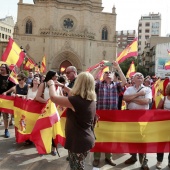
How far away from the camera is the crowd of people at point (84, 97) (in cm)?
336

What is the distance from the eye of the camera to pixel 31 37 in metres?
40.9

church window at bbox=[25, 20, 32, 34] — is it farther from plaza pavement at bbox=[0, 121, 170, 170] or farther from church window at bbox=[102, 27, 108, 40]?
plaza pavement at bbox=[0, 121, 170, 170]

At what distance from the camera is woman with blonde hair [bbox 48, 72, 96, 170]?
10.9 feet

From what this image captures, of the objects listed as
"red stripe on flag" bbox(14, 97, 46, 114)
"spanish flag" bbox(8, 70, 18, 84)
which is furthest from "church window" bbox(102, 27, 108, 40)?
"red stripe on flag" bbox(14, 97, 46, 114)

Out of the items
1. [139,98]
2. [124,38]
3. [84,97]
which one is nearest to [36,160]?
[139,98]

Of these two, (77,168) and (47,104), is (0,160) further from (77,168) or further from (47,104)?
(77,168)

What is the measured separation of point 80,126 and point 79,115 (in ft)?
Result: 0.50

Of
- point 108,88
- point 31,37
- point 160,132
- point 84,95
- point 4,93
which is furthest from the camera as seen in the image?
point 31,37

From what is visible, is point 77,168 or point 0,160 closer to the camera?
point 77,168

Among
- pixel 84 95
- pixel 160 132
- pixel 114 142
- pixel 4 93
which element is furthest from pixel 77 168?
pixel 4 93

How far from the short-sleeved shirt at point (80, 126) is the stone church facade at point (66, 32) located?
37.4m

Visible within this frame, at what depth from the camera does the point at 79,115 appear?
11.0 feet

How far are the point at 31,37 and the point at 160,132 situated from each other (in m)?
37.5

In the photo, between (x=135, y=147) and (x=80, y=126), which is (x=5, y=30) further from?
(x=80, y=126)
